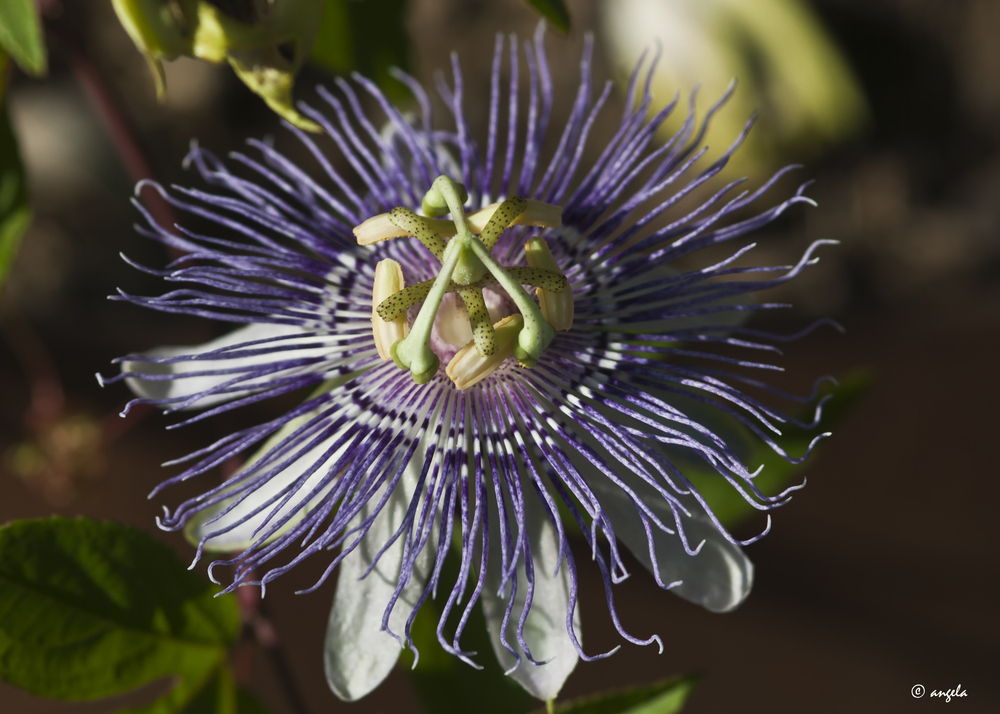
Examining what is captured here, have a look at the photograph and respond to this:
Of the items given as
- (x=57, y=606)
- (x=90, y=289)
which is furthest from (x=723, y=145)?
(x=57, y=606)

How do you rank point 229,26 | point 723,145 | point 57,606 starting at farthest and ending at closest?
point 723,145 → point 57,606 → point 229,26

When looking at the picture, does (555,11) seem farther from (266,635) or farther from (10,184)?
(266,635)

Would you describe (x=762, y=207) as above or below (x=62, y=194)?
below

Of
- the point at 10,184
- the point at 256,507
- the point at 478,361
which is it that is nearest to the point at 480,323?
the point at 478,361

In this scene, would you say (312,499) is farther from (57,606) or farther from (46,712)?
(46,712)

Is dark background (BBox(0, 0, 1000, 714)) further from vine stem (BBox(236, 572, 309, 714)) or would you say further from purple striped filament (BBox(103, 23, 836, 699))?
purple striped filament (BBox(103, 23, 836, 699))

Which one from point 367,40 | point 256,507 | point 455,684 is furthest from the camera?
point 367,40
